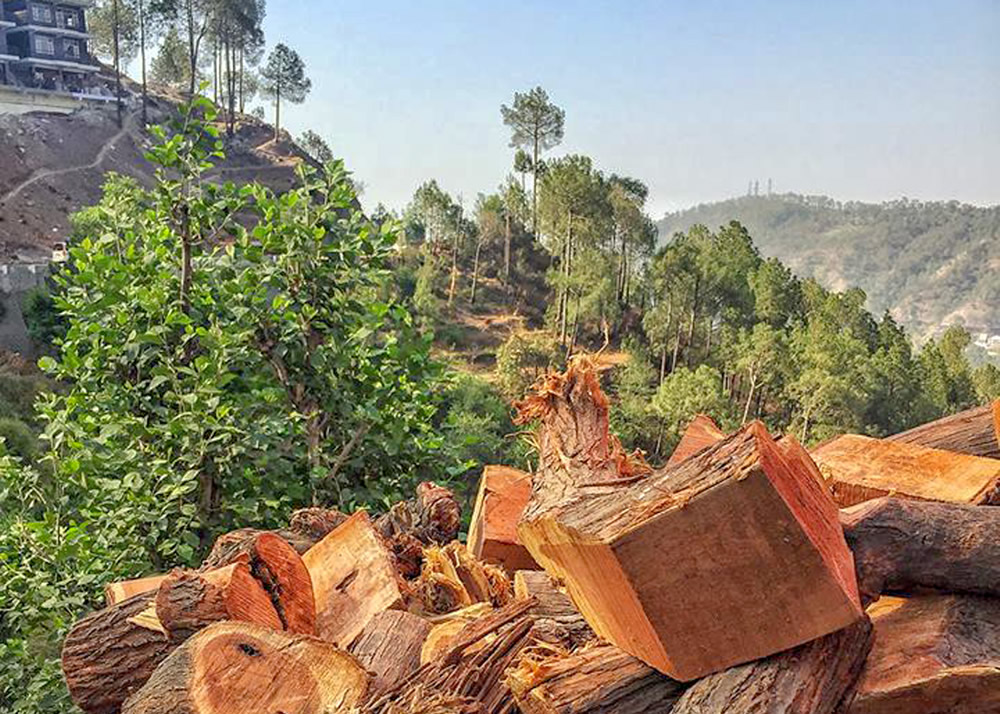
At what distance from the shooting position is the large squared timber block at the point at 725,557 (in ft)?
4.16

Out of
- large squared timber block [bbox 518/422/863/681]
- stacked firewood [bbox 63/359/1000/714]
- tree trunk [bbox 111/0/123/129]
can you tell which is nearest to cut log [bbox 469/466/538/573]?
stacked firewood [bbox 63/359/1000/714]

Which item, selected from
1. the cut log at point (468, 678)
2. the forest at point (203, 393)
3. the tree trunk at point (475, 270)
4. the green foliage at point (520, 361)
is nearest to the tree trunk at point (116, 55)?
the tree trunk at point (475, 270)

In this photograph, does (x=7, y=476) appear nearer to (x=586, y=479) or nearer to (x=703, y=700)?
(x=586, y=479)

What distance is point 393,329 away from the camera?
2.91 metres

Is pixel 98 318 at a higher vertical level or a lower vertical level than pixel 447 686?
higher

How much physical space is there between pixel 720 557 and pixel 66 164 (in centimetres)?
3256

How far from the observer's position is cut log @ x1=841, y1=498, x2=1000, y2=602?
144 centimetres

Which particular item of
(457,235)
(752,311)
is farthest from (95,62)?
(752,311)

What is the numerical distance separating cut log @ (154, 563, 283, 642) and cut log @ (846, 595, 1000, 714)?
40.1 inches

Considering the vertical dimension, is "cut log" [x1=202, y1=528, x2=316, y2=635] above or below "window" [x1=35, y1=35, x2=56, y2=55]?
below

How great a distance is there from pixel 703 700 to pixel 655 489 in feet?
0.94

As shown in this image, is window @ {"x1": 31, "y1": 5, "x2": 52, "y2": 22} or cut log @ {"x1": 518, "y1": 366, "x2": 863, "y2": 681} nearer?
cut log @ {"x1": 518, "y1": 366, "x2": 863, "y2": 681}

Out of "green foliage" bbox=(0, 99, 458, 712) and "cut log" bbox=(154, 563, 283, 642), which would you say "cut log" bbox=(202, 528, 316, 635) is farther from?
"green foliage" bbox=(0, 99, 458, 712)

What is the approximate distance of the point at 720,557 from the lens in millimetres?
1292
